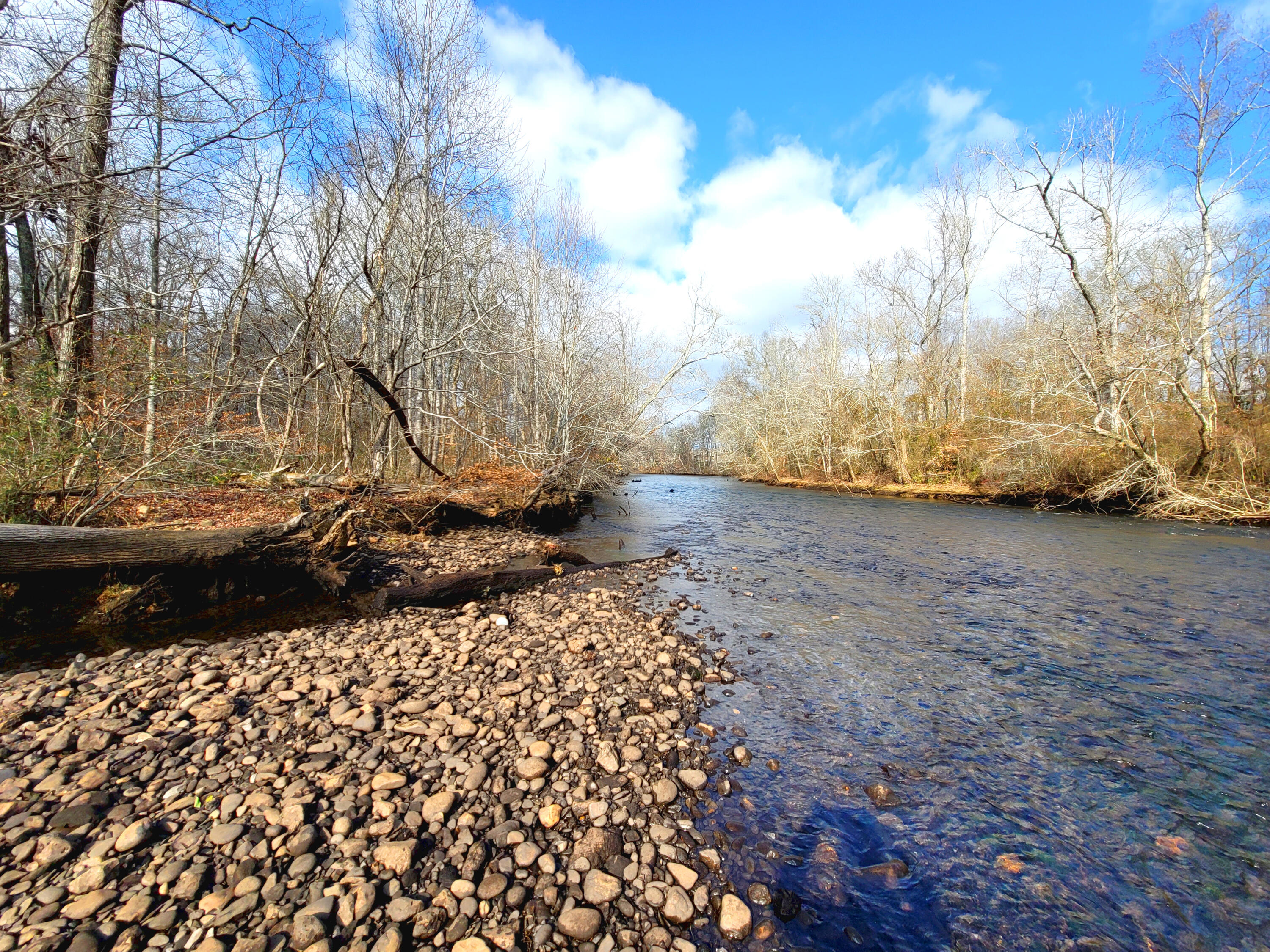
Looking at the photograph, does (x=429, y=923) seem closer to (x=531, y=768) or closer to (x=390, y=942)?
(x=390, y=942)

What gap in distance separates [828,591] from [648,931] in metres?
6.01

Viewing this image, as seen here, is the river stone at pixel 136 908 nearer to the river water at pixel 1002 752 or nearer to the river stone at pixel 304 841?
the river stone at pixel 304 841

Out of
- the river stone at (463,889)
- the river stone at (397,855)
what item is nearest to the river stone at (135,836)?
the river stone at (397,855)

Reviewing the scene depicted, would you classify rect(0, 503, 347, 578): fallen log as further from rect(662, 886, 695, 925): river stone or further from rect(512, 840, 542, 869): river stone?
rect(662, 886, 695, 925): river stone

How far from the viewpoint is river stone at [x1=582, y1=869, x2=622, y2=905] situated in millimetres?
2121

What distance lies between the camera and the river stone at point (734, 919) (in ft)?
6.65

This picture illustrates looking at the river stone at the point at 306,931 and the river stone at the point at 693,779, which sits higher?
the river stone at the point at 306,931

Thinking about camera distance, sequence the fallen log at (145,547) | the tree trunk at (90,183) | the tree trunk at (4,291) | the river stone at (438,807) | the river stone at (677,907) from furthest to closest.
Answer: the tree trunk at (4,291), the tree trunk at (90,183), the fallen log at (145,547), the river stone at (438,807), the river stone at (677,907)

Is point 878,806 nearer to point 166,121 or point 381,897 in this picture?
point 381,897

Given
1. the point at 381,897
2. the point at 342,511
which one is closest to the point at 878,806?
the point at 381,897

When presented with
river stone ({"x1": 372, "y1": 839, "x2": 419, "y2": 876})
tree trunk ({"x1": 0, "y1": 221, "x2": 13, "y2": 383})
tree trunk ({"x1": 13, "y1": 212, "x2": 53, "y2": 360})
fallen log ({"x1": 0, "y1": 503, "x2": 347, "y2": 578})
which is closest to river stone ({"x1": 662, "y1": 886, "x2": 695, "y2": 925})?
river stone ({"x1": 372, "y1": 839, "x2": 419, "y2": 876})

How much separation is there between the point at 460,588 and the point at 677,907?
184 inches

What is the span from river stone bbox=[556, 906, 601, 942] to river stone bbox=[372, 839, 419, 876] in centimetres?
75

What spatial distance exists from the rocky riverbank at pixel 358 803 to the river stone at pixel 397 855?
12 mm
